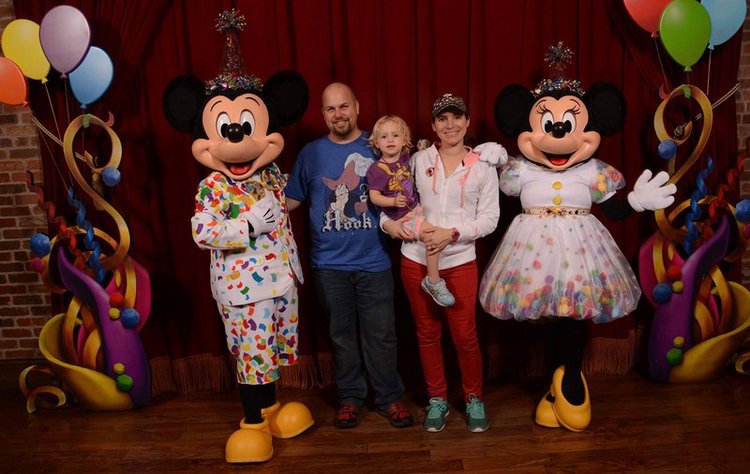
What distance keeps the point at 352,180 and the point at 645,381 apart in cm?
167

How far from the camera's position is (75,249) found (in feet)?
9.24

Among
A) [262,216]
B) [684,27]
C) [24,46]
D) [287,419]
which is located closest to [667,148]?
[684,27]

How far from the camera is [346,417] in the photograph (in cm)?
270

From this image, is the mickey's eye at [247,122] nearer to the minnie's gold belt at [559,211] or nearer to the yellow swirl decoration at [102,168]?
the yellow swirl decoration at [102,168]

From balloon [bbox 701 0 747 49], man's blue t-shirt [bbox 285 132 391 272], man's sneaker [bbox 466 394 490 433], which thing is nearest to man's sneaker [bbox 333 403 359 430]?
man's sneaker [bbox 466 394 490 433]

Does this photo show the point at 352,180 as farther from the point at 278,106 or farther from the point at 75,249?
the point at 75,249

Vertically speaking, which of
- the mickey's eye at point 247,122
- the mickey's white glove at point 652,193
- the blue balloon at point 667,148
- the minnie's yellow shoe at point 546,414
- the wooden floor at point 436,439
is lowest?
the wooden floor at point 436,439

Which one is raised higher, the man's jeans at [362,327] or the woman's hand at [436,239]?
the woman's hand at [436,239]

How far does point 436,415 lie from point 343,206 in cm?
92

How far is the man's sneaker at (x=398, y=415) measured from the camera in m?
2.68

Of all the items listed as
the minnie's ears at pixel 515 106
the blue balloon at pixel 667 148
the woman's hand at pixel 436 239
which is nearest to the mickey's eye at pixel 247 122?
the woman's hand at pixel 436 239

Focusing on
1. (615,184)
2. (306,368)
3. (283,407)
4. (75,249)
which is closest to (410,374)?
(306,368)

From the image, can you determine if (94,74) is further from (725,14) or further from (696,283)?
(696,283)

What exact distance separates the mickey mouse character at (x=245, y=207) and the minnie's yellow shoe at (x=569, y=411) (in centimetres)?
112
